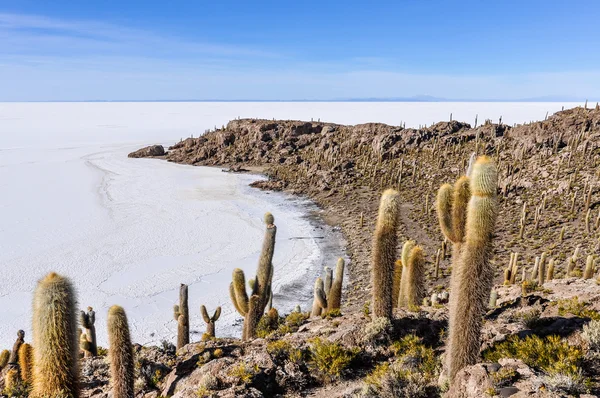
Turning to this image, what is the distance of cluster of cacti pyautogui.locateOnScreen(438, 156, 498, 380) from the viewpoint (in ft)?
17.7

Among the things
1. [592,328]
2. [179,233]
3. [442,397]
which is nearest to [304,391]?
[442,397]

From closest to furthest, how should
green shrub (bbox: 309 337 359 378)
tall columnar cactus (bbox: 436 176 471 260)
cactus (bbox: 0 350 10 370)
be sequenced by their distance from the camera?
tall columnar cactus (bbox: 436 176 471 260), green shrub (bbox: 309 337 359 378), cactus (bbox: 0 350 10 370)

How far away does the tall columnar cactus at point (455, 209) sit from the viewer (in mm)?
6316

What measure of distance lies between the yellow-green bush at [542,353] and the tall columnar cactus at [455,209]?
1437mm

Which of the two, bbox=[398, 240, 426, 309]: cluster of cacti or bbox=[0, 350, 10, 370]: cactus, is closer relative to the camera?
bbox=[0, 350, 10, 370]: cactus

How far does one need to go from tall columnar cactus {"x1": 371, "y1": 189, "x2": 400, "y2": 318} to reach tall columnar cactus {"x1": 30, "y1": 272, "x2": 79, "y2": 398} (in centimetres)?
474

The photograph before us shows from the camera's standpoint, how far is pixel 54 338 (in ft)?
19.3

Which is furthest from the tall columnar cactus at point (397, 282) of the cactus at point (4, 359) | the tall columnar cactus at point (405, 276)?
the cactus at point (4, 359)

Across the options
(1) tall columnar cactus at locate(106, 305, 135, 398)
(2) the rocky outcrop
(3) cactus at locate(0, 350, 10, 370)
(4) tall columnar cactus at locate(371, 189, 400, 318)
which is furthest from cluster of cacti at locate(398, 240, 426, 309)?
(2) the rocky outcrop

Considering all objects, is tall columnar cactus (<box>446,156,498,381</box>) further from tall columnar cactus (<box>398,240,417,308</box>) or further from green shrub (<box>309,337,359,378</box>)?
tall columnar cactus (<box>398,240,417,308</box>)

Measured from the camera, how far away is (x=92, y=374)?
868 cm

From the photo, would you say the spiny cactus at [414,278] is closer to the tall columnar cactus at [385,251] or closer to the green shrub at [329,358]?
the tall columnar cactus at [385,251]

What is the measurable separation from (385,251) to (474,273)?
214 cm

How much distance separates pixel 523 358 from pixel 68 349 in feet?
20.2
